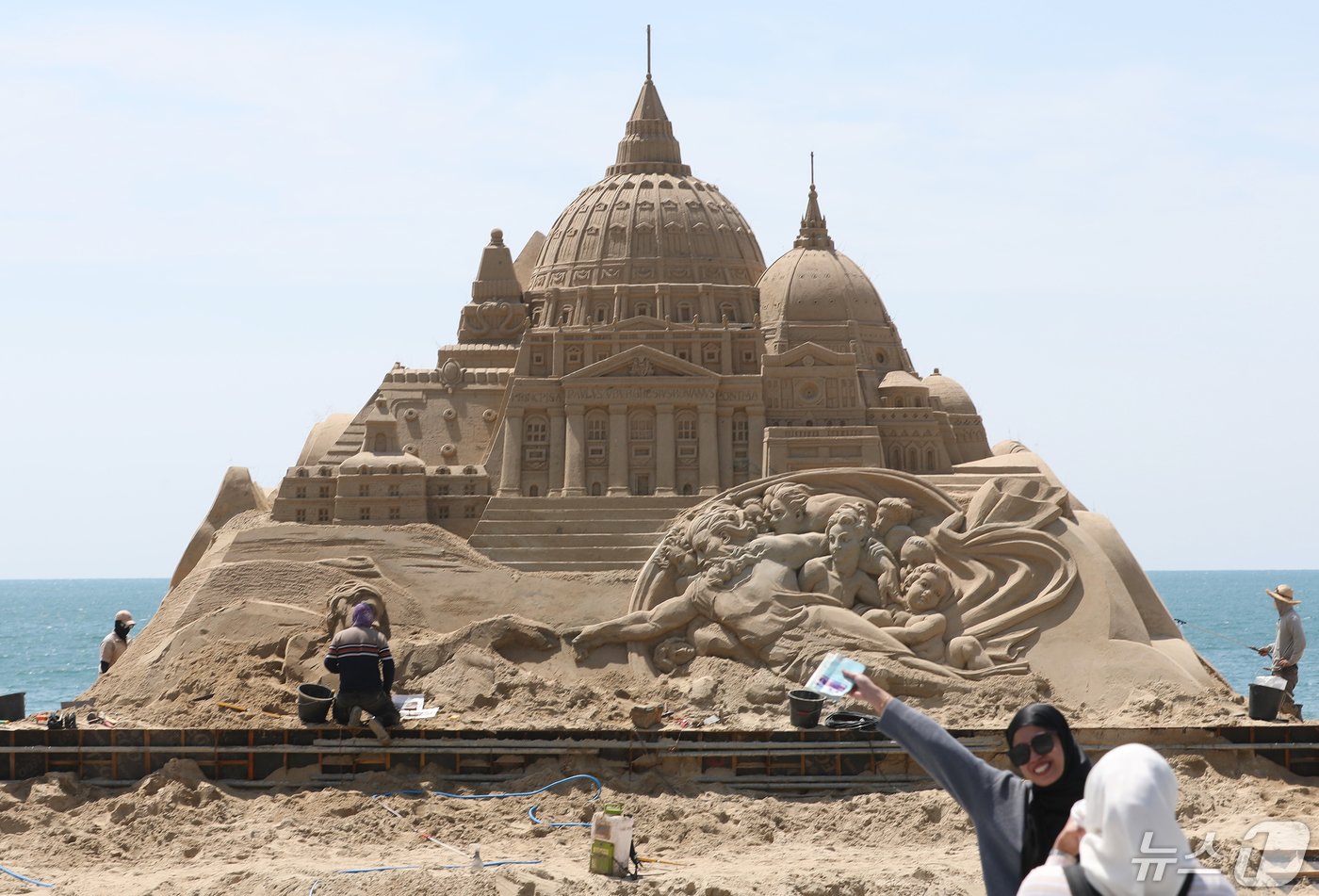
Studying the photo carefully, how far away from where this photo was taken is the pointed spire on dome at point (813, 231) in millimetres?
42938

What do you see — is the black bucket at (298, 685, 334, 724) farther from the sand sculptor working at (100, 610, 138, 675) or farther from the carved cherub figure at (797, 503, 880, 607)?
the carved cherub figure at (797, 503, 880, 607)

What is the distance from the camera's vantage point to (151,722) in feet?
84.6

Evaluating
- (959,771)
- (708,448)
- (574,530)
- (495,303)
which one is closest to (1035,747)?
(959,771)

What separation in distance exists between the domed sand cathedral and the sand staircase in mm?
37

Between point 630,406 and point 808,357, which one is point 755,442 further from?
point 630,406

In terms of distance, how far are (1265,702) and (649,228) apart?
22.8 m

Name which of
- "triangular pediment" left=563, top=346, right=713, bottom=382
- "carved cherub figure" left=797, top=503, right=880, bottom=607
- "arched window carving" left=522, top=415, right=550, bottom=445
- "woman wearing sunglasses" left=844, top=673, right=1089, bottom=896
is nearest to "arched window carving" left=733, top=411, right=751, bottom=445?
"triangular pediment" left=563, top=346, right=713, bottom=382

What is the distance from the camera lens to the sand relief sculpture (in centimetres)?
2791

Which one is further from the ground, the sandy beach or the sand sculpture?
the sand sculpture

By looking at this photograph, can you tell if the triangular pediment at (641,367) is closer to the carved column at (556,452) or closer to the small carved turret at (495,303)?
the carved column at (556,452)

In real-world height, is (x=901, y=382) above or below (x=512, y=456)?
above

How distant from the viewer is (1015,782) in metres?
7.86

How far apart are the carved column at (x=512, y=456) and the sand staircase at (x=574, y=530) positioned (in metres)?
1.43

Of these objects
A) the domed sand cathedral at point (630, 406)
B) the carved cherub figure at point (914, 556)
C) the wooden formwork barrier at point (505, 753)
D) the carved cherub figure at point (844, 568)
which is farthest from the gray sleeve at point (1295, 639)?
the domed sand cathedral at point (630, 406)
